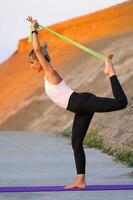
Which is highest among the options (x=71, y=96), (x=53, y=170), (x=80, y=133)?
(x=71, y=96)

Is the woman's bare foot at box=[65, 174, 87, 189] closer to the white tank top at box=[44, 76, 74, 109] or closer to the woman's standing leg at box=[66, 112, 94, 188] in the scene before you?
the woman's standing leg at box=[66, 112, 94, 188]

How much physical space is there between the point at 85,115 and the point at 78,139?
30 cm

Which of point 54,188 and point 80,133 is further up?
point 80,133

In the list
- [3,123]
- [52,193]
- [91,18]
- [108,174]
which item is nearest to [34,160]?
[108,174]

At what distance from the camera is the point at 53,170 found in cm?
1160

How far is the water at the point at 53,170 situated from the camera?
8719 millimetres

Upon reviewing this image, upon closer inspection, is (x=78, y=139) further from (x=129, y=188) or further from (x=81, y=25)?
(x=81, y=25)

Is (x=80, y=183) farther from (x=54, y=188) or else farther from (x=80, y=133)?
(x=80, y=133)

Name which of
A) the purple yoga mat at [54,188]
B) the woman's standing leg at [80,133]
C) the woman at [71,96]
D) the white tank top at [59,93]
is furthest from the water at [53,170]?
the white tank top at [59,93]

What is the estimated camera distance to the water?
8.72 metres

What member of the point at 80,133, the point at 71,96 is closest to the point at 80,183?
the point at 80,133

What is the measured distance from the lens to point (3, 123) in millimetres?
26938

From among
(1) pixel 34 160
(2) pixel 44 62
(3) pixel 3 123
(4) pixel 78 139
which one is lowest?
(3) pixel 3 123

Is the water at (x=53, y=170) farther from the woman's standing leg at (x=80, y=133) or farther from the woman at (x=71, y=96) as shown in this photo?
the woman at (x=71, y=96)
